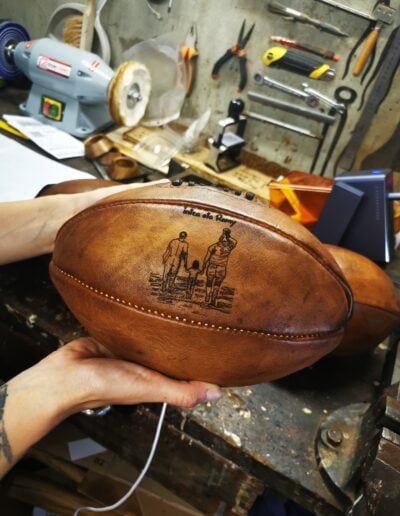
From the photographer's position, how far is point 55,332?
0.93m

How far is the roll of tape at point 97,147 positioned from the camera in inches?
68.4

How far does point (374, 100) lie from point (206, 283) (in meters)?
1.57

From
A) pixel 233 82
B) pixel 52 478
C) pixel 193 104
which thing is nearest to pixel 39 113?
pixel 193 104

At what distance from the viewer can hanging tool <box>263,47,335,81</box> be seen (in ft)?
5.65

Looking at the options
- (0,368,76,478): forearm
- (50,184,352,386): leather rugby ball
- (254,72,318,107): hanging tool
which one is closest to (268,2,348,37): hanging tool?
(254,72,318,107): hanging tool

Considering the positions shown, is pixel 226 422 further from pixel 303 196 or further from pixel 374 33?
pixel 374 33

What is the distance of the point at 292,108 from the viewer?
1822 mm

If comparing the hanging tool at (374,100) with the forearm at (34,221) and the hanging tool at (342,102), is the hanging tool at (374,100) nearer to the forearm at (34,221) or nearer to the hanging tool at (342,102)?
the hanging tool at (342,102)

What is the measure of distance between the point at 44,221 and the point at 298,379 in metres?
0.75

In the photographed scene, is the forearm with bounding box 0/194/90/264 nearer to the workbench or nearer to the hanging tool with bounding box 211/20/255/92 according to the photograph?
the workbench

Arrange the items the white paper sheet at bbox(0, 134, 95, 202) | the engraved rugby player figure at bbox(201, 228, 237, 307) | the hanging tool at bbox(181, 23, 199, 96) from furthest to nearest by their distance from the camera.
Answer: the hanging tool at bbox(181, 23, 199, 96) < the white paper sheet at bbox(0, 134, 95, 202) < the engraved rugby player figure at bbox(201, 228, 237, 307)

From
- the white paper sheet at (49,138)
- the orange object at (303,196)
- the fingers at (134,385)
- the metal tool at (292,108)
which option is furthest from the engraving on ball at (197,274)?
the metal tool at (292,108)

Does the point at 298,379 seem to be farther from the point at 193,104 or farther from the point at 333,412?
the point at 193,104

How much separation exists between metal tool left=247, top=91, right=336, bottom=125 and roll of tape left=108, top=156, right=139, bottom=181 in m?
0.69
